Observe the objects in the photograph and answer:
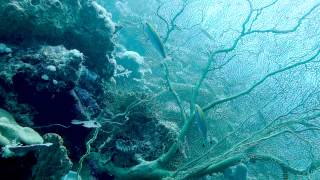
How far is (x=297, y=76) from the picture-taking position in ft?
25.7

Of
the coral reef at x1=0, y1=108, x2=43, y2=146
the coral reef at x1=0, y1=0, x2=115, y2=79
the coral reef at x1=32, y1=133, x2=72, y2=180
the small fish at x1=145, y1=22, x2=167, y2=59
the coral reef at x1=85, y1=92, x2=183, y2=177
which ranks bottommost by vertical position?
the coral reef at x1=32, y1=133, x2=72, y2=180

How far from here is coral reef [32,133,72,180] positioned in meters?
2.86

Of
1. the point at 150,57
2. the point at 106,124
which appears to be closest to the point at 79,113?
the point at 106,124

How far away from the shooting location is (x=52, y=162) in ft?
9.61

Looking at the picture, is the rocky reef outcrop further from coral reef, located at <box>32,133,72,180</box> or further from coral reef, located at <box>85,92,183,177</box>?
coral reef, located at <box>85,92,183,177</box>

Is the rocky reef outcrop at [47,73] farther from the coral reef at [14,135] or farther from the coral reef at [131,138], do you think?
the coral reef at [131,138]

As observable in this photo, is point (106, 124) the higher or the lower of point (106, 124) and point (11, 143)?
the higher

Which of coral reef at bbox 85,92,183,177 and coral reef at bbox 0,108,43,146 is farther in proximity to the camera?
A: coral reef at bbox 85,92,183,177

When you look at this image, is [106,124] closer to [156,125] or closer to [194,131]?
[156,125]

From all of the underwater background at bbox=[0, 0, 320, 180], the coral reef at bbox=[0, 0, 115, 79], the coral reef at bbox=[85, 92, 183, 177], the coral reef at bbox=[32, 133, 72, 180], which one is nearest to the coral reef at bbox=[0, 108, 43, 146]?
the underwater background at bbox=[0, 0, 320, 180]

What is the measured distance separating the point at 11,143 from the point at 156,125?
7.99 ft

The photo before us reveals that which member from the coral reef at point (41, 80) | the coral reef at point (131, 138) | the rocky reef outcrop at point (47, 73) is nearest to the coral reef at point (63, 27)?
the rocky reef outcrop at point (47, 73)

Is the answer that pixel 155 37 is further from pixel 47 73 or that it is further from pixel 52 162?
pixel 52 162

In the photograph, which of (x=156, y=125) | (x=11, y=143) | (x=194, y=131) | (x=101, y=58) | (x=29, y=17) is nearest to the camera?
(x=11, y=143)
